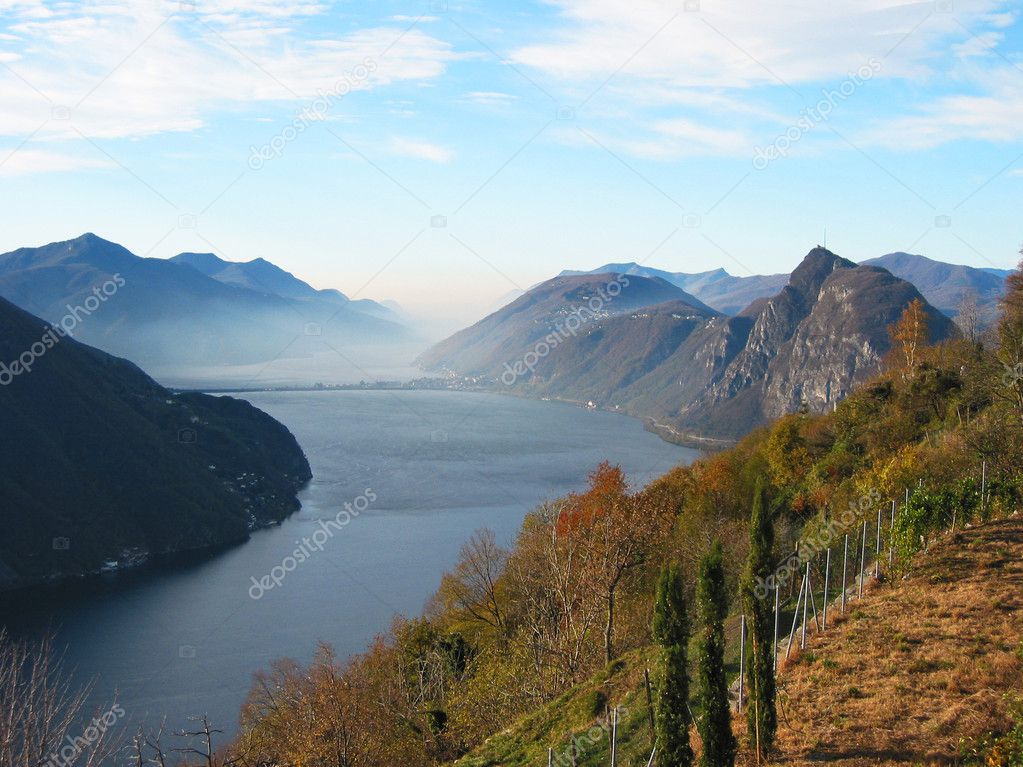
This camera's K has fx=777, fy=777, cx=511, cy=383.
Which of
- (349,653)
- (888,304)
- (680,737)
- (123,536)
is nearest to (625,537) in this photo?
(680,737)

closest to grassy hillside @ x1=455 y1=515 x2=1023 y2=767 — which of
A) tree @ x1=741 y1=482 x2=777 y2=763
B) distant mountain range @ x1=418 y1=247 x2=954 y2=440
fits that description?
tree @ x1=741 y1=482 x2=777 y2=763

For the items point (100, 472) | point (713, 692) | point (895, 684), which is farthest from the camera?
point (100, 472)

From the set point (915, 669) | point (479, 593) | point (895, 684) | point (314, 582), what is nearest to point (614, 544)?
point (915, 669)

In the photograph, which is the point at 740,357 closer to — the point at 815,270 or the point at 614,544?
the point at 815,270

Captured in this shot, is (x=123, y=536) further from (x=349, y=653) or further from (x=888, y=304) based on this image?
(x=888, y=304)

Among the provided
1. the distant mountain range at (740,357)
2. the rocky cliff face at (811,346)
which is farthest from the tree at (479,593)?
the rocky cliff face at (811,346)

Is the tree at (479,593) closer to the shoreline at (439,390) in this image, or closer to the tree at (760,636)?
the tree at (760,636)

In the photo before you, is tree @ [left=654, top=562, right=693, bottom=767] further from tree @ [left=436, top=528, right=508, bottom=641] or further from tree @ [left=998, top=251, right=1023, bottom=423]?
tree @ [left=436, top=528, right=508, bottom=641]
